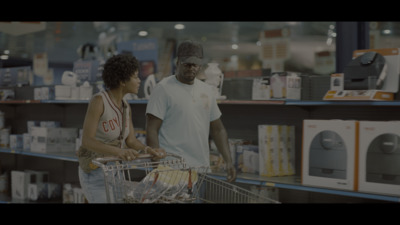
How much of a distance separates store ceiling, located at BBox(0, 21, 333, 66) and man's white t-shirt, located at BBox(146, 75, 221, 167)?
19.5ft

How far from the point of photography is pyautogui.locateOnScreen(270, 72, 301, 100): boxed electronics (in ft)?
12.7

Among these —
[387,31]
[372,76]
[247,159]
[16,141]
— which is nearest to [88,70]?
[16,141]

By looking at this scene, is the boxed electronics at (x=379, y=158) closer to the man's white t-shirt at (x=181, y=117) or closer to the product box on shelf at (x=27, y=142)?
the man's white t-shirt at (x=181, y=117)

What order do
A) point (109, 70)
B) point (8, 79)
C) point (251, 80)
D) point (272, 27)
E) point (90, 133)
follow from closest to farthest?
point (90, 133) → point (109, 70) → point (251, 80) → point (8, 79) → point (272, 27)

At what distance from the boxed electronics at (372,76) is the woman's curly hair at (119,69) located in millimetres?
1451

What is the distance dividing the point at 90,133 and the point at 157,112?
70 cm

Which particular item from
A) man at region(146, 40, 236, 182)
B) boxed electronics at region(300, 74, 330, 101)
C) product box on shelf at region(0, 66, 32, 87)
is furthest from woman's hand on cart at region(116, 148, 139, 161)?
product box on shelf at region(0, 66, 32, 87)

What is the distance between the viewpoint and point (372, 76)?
3350 mm

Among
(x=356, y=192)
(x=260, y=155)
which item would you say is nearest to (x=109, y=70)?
(x=260, y=155)

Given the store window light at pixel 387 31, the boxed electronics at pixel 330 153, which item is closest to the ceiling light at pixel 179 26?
the store window light at pixel 387 31

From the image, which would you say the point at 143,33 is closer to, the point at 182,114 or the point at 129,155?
the point at 182,114

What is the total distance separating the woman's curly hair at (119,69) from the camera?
2.97 m
